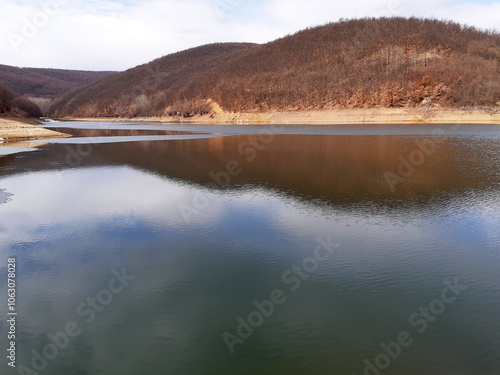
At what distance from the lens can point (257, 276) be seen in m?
9.48

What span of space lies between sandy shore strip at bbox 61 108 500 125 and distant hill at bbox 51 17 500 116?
3.57m

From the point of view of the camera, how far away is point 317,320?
7523 mm

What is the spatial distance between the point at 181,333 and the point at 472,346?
5211 millimetres

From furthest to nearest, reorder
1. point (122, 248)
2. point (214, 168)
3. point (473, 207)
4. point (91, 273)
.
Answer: point (214, 168)
point (473, 207)
point (122, 248)
point (91, 273)

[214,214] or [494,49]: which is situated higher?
[494,49]

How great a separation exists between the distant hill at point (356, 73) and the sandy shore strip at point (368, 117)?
11.7ft

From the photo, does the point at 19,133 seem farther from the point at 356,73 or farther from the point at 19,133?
the point at 356,73

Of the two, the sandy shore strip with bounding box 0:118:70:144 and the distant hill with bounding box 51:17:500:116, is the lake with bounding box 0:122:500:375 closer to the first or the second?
the sandy shore strip with bounding box 0:118:70:144

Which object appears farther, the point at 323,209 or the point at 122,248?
the point at 323,209

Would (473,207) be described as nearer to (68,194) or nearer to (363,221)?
(363,221)

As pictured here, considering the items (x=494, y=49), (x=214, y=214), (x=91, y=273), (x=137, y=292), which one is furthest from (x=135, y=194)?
(x=494, y=49)

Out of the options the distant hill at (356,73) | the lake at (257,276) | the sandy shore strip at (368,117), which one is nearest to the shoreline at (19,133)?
the lake at (257,276)

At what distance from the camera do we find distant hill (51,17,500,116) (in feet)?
239

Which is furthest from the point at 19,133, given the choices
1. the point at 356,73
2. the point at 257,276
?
the point at 356,73
